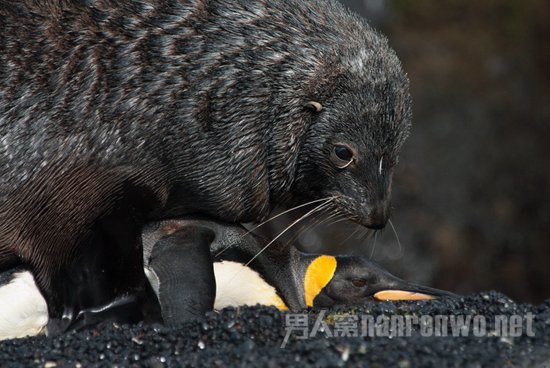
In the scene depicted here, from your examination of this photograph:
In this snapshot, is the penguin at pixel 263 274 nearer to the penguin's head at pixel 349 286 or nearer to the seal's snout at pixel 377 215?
the penguin's head at pixel 349 286

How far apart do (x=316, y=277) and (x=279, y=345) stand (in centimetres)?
262

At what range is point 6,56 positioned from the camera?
7.86 m

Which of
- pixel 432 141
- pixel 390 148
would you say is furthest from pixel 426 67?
pixel 390 148

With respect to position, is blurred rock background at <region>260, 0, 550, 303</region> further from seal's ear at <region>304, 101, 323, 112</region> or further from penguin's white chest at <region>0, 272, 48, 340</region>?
penguin's white chest at <region>0, 272, 48, 340</region>

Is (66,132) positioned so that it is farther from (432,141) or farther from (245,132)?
(432,141)

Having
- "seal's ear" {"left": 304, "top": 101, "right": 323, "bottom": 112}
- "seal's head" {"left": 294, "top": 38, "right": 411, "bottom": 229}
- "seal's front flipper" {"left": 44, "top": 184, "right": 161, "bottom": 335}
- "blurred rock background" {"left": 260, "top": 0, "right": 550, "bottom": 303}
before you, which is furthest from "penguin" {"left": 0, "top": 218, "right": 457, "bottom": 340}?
"blurred rock background" {"left": 260, "top": 0, "right": 550, "bottom": 303}

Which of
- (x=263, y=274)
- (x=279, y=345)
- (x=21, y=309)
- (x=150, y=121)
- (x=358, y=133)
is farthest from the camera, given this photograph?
(x=263, y=274)

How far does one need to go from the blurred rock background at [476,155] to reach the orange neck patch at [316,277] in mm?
7040

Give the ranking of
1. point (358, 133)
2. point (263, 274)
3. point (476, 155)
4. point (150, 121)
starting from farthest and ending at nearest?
point (476, 155), point (263, 274), point (358, 133), point (150, 121)

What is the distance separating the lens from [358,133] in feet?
26.7

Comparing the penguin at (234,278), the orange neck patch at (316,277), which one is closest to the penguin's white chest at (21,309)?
the penguin at (234,278)

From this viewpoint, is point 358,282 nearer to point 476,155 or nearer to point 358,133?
point 358,133

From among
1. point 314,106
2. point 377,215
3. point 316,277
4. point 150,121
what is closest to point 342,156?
point 314,106

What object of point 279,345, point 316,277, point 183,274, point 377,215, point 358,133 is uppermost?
point 358,133
